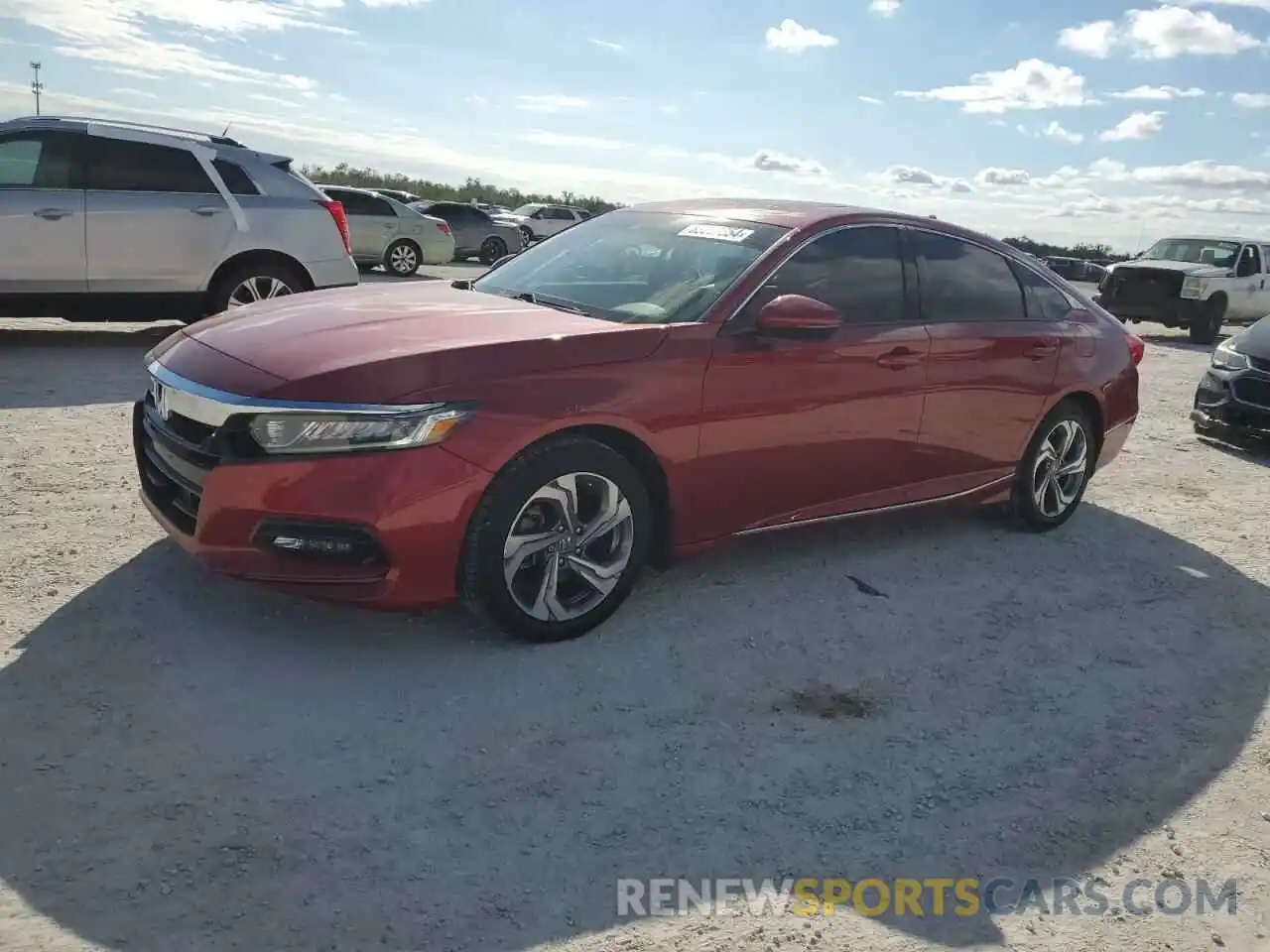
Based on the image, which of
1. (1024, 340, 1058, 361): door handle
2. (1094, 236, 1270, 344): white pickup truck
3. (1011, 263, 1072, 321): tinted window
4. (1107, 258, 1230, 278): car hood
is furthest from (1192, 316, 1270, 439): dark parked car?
(1107, 258, 1230, 278): car hood

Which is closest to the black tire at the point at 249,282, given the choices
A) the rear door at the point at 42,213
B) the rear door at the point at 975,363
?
the rear door at the point at 42,213

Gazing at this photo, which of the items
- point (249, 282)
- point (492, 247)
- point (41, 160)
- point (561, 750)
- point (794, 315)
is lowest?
point (561, 750)

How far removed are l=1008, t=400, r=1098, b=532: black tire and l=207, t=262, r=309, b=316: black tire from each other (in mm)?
5956

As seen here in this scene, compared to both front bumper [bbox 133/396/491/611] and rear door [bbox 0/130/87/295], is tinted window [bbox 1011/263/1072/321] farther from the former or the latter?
rear door [bbox 0/130/87/295]

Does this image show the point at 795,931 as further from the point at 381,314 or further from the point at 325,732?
the point at 381,314

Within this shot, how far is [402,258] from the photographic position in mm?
19391

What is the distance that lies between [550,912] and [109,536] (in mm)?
2896

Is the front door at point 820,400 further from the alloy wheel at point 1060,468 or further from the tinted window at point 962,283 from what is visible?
the alloy wheel at point 1060,468

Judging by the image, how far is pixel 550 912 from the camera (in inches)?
98.3

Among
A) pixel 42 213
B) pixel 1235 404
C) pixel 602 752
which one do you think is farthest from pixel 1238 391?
pixel 42 213

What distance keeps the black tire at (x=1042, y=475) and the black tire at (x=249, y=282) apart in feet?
19.5

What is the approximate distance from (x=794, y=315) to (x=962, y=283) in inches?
57.9

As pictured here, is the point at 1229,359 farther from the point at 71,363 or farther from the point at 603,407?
the point at 71,363

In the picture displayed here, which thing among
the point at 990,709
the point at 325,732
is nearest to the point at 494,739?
the point at 325,732
